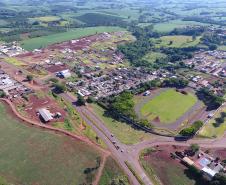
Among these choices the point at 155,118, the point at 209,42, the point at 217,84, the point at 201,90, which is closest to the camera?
the point at 155,118

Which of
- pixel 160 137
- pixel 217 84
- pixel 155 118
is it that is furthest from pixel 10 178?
pixel 217 84

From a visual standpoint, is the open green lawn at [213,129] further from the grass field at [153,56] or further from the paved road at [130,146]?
the grass field at [153,56]

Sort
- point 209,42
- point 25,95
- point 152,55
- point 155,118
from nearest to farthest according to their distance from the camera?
point 155,118, point 25,95, point 152,55, point 209,42

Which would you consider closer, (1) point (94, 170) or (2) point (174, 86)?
(1) point (94, 170)

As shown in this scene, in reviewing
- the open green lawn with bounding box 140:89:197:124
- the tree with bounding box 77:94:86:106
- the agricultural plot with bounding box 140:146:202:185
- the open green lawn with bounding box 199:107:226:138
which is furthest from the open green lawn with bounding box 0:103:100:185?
the open green lawn with bounding box 199:107:226:138

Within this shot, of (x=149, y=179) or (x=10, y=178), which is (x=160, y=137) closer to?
(x=149, y=179)

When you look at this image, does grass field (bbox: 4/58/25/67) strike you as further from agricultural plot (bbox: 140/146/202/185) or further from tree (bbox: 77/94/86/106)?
agricultural plot (bbox: 140/146/202/185)

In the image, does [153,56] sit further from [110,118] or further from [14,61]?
[110,118]
